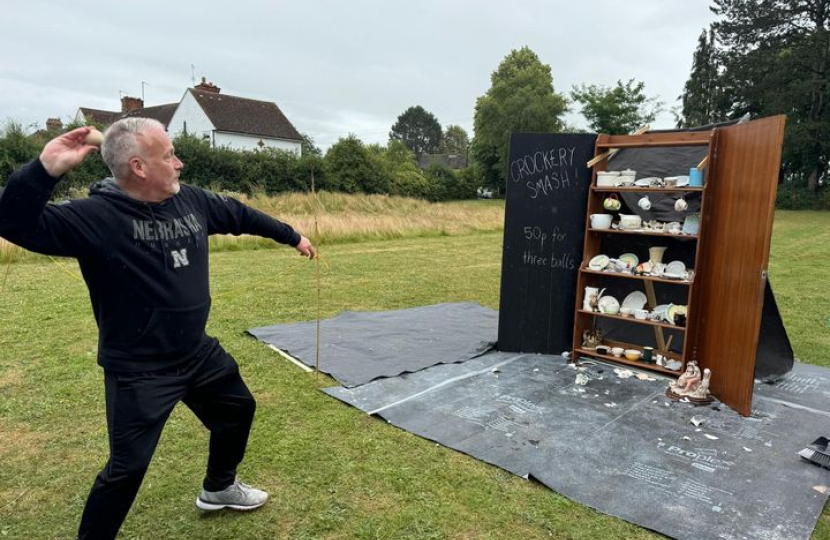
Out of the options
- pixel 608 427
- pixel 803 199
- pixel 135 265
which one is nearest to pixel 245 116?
pixel 608 427

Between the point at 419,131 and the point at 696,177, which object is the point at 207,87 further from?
the point at 419,131

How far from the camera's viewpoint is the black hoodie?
1764mm

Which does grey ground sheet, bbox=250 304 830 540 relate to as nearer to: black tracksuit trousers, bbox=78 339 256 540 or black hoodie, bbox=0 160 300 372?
black tracksuit trousers, bbox=78 339 256 540

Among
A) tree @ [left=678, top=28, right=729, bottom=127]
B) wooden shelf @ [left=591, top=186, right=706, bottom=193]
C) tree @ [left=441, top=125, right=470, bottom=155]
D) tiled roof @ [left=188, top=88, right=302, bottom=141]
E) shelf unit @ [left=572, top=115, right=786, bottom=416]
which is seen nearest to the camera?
shelf unit @ [left=572, top=115, right=786, bottom=416]

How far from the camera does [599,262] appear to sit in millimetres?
4578

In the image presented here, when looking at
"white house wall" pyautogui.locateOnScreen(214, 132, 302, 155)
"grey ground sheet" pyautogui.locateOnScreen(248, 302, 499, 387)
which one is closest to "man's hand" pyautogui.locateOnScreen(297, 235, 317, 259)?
"grey ground sheet" pyautogui.locateOnScreen(248, 302, 499, 387)

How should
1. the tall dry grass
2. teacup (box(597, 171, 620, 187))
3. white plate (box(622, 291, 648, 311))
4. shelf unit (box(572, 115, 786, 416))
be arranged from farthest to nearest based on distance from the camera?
the tall dry grass < white plate (box(622, 291, 648, 311)) < teacup (box(597, 171, 620, 187)) < shelf unit (box(572, 115, 786, 416))

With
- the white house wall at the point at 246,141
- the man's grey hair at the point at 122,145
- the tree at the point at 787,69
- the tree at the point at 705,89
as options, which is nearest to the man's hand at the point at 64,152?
the man's grey hair at the point at 122,145

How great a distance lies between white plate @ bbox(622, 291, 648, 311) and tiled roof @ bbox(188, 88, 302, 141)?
27240 millimetres

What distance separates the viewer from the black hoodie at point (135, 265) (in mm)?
1764

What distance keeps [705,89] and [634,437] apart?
36860 millimetres

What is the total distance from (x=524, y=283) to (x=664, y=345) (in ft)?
4.34

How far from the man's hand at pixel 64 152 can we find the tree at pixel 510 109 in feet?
114

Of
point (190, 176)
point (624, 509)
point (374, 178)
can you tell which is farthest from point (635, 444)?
point (374, 178)
